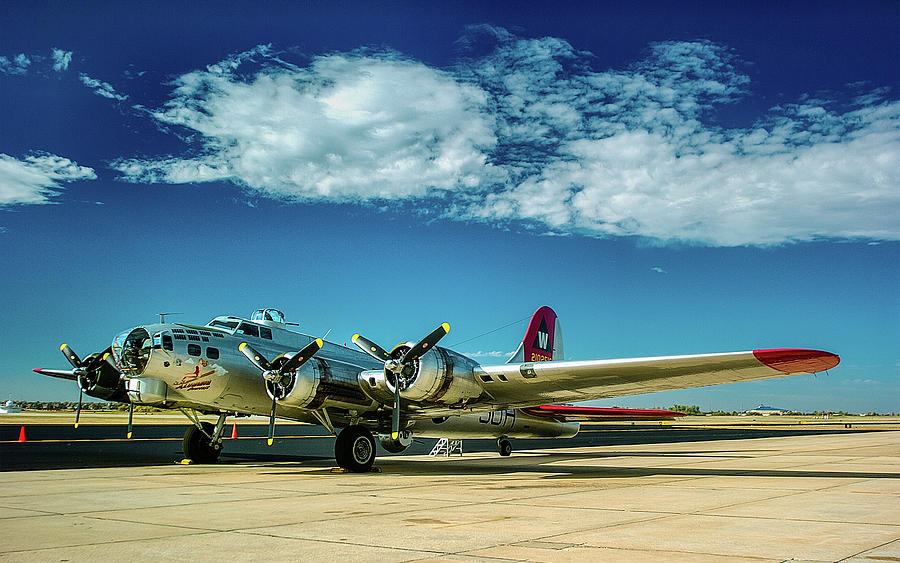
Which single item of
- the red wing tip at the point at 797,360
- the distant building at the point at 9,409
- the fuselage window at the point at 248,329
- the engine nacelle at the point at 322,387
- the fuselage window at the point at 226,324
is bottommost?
the distant building at the point at 9,409

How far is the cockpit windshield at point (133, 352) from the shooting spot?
15.2 m

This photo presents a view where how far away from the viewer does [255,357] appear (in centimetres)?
1573

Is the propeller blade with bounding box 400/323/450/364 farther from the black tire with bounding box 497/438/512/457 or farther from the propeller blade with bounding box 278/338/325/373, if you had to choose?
the black tire with bounding box 497/438/512/457

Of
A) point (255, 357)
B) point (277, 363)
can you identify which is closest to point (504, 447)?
point (277, 363)

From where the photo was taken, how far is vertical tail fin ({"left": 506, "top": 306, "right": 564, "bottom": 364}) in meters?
23.2

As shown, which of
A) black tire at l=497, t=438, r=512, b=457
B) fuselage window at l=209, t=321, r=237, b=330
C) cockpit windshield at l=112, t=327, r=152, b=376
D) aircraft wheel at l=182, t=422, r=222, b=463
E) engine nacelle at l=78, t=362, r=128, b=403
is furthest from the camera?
black tire at l=497, t=438, r=512, b=457

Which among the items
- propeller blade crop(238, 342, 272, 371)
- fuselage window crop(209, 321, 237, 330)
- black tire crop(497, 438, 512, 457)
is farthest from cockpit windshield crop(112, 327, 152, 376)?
black tire crop(497, 438, 512, 457)

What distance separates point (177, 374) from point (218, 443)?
4410mm

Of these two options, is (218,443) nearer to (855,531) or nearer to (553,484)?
(553,484)

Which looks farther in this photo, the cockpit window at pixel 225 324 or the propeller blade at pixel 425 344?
the cockpit window at pixel 225 324

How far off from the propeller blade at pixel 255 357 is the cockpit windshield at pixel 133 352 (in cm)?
200

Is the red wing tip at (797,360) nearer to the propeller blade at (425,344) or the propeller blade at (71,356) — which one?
the propeller blade at (425,344)

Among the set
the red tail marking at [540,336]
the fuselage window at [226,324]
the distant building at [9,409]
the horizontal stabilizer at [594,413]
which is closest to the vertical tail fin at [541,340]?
the red tail marking at [540,336]

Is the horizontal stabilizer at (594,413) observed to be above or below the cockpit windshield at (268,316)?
below
